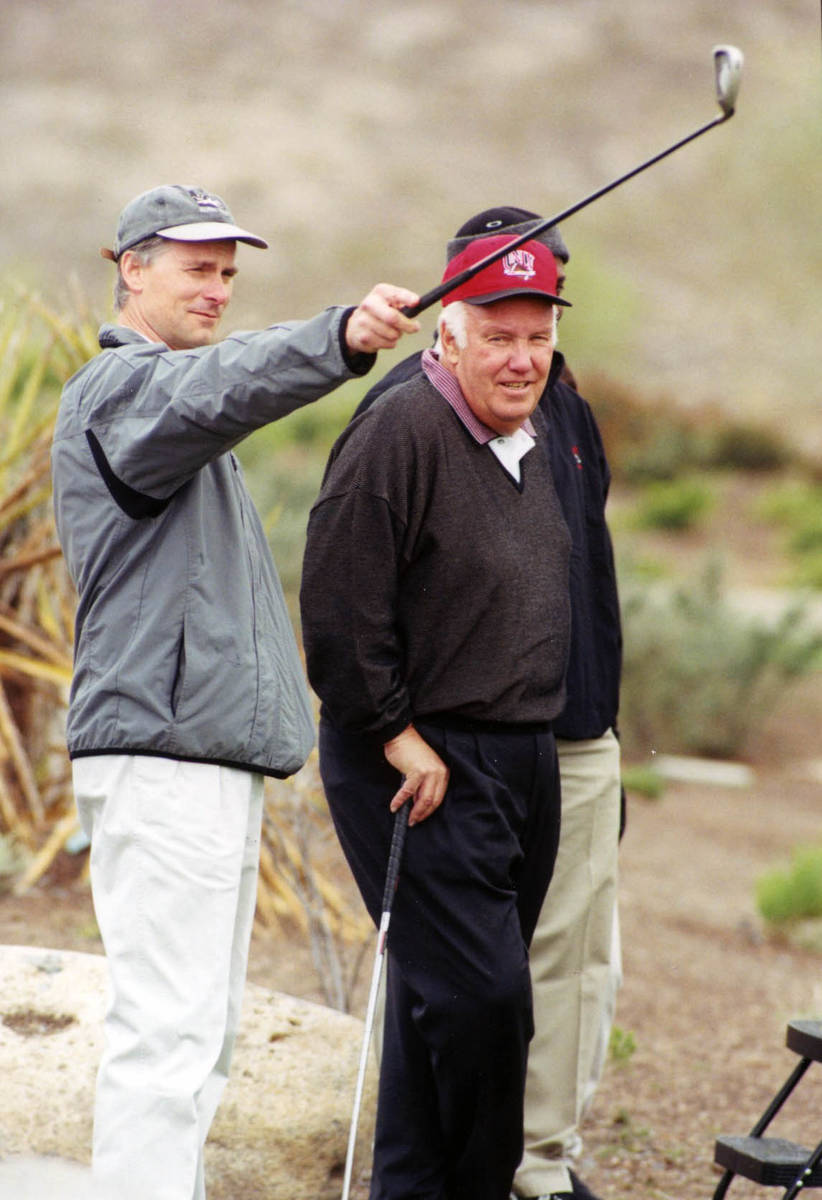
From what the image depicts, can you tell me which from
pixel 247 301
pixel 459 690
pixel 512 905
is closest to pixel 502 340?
pixel 459 690

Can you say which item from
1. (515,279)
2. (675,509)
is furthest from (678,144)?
(675,509)

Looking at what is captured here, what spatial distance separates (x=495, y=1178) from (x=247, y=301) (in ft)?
178

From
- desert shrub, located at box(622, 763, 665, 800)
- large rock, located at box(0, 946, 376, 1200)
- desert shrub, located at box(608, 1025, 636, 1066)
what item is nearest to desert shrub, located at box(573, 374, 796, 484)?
desert shrub, located at box(622, 763, 665, 800)

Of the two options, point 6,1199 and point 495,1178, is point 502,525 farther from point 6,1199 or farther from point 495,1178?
point 6,1199

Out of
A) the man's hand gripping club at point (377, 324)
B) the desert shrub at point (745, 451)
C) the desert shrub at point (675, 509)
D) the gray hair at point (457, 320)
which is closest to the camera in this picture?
the man's hand gripping club at point (377, 324)

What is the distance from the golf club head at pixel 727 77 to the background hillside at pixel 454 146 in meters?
41.2

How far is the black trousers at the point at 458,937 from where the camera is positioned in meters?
3.05

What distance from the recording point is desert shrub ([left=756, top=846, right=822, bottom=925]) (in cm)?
689

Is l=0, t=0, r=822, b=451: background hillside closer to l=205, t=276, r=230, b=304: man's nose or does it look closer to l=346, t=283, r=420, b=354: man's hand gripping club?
l=205, t=276, r=230, b=304: man's nose

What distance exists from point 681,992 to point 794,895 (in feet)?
3.87

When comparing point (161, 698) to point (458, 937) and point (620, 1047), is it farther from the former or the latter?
point (620, 1047)

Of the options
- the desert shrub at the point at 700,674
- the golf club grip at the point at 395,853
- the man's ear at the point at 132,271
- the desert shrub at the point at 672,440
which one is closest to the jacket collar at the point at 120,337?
the man's ear at the point at 132,271

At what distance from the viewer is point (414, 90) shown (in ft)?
237

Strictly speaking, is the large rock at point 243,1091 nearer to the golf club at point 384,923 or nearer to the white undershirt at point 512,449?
the golf club at point 384,923
